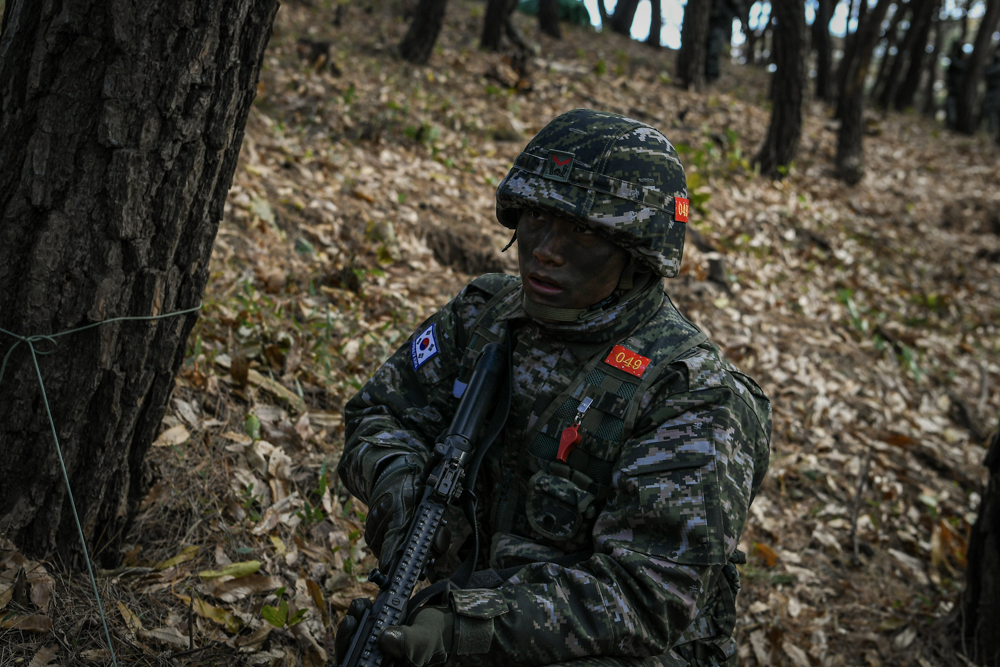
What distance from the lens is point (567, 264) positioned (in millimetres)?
2250

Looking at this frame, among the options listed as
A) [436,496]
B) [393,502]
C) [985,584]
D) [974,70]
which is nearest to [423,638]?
[436,496]

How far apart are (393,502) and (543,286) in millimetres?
754

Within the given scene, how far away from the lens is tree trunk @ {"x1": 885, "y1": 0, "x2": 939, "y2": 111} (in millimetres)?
16188

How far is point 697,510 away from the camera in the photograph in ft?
6.49

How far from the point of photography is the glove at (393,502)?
212cm

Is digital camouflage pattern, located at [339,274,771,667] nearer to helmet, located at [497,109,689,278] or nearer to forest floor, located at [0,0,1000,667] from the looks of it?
helmet, located at [497,109,689,278]

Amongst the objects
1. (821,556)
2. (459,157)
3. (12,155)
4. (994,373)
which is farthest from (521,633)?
(994,373)

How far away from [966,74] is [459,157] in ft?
47.6

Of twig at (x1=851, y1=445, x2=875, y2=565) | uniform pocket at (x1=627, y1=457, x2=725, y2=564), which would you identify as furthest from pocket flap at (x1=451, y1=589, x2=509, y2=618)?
twig at (x1=851, y1=445, x2=875, y2=565)

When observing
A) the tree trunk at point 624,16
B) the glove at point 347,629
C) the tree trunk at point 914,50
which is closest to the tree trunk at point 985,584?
the glove at point 347,629

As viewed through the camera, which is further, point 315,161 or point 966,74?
point 966,74

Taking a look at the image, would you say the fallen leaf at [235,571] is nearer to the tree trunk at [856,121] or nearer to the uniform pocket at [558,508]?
the uniform pocket at [558,508]

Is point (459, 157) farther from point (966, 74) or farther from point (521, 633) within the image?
point (966, 74)

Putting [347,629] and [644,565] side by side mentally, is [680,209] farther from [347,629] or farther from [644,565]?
[347,629]
